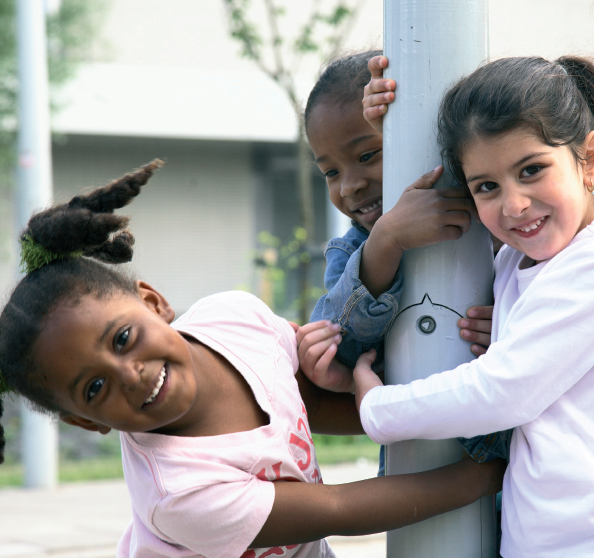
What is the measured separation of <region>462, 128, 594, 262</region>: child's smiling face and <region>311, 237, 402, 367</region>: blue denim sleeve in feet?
0.88

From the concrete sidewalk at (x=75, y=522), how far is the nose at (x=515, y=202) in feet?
11.7

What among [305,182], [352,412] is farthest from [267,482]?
[305,182]

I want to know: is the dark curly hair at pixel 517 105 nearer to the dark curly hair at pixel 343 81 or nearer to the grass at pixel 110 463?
the dark curly hair at pixel 343 81

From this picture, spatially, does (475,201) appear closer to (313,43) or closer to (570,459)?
(570,459)

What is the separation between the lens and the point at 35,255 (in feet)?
5.28

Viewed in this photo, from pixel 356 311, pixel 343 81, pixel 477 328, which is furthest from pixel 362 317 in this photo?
pixel 343 81

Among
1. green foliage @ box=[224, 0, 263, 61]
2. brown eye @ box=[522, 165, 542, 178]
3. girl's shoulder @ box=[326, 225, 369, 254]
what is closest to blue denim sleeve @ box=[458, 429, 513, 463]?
brown eye @ box=[522, 165, 542, 178]

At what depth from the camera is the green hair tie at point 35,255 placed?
1.61m

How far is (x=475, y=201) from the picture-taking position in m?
1.46

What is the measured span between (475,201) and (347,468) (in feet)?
16.6

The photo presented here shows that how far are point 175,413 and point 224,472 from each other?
0.16m

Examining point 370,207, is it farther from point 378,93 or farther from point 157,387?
point 157,387

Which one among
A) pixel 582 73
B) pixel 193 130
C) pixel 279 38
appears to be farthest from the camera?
pixel 193 130

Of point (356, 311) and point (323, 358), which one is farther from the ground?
point (356, 311)
